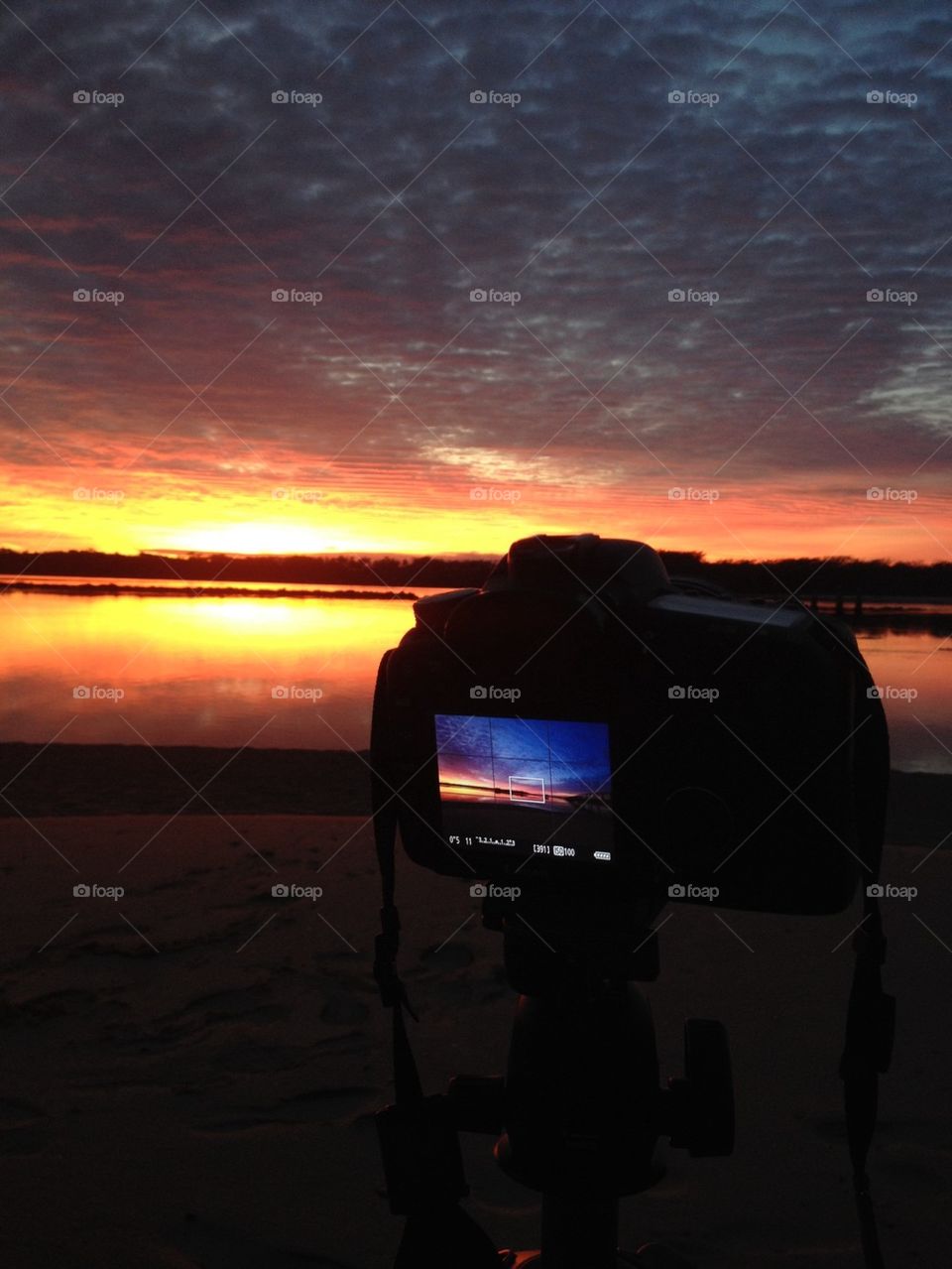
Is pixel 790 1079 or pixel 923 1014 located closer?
pixel 790 1079

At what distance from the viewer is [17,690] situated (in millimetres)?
14859

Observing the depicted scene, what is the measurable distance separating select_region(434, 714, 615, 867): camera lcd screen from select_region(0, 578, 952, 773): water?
1.76 metres

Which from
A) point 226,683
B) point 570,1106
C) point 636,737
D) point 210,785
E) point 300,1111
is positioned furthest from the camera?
point 226,683

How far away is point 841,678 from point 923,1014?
108 inches

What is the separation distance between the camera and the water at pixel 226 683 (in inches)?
430

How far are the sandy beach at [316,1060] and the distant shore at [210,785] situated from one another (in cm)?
141

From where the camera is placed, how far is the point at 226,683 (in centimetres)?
1597

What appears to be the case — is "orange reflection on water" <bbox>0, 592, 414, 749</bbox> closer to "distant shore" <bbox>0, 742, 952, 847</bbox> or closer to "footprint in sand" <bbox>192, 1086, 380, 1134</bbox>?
"distant shore" <bbox>0, 742, 952, 847</bbox>

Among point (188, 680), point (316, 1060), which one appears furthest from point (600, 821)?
point (188, 680)

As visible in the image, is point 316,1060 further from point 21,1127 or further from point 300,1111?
point 21,1127

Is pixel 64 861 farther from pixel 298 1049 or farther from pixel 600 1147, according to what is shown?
pixel 600 1147

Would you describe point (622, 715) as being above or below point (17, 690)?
below

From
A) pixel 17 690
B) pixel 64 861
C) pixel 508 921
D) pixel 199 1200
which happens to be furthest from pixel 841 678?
pixel 17 690

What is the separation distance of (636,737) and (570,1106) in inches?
22.9
